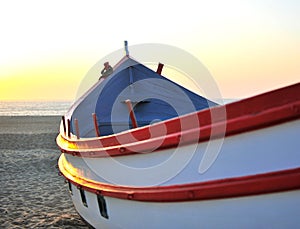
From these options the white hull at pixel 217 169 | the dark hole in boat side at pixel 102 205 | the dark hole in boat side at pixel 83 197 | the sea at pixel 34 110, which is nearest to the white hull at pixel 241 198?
the white hull at pixel 217 169

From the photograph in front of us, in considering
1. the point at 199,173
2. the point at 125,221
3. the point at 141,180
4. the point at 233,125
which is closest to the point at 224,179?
the point at 199,173

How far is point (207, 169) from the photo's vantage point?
2.93 m

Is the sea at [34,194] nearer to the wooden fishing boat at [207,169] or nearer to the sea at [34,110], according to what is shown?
the wooden fishing boat at [207,169]

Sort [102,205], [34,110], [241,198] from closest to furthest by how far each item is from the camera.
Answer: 1. [241,198]
2. [102,205]
3. [34,110]

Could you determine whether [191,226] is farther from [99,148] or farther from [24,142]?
[24,142]

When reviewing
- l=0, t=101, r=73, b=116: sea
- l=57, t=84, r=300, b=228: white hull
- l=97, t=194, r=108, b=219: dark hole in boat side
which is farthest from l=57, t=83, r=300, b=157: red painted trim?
l=0, t=101, r=73, b=116: sea

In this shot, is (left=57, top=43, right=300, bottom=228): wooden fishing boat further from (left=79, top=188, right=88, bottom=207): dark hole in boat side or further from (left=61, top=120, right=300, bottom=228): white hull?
(left=79, top=188, right=88, bottom=207): dark hole in boat side

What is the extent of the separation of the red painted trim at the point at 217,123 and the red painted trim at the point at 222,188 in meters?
0.36

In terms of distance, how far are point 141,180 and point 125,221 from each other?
62 centimetres

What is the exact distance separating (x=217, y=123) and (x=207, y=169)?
41 cm

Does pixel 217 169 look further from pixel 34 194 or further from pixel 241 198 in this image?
pixel 34 194

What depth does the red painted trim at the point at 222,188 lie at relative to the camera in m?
2.50

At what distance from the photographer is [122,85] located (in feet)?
23.6

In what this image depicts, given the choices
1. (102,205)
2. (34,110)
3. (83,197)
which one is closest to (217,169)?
(102,205)
